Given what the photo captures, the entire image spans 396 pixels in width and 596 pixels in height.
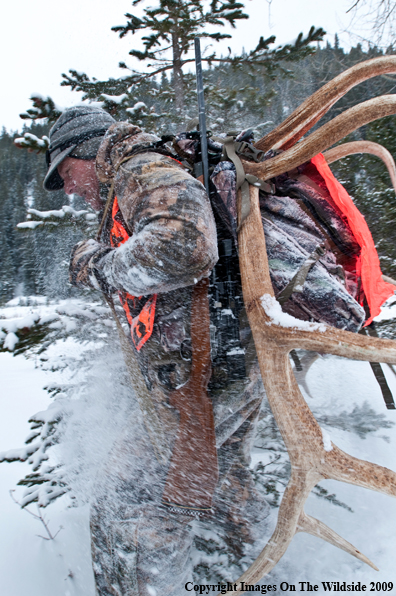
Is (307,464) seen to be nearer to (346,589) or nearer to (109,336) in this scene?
(346,589)

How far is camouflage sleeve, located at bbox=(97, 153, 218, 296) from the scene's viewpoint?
1355 millimetres

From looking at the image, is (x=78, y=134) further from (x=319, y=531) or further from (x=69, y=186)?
(x=319, y=531)

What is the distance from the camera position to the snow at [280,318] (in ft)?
4.53

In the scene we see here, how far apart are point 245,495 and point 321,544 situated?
24.2 inches

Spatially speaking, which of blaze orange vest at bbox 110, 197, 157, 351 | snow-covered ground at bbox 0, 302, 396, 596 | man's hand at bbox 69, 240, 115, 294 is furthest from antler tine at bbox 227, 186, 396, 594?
snow-covered ground at bbox 0, 302, 396, 596

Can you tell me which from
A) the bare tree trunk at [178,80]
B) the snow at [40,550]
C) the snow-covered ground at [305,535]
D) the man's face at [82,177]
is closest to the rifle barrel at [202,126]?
the man's face at [82,177]

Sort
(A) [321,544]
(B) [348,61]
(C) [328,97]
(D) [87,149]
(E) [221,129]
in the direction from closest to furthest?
(C) [328,97] → (D) [87,149] → (A) [321,544] → (B) [348,61] → (E) [221,129]

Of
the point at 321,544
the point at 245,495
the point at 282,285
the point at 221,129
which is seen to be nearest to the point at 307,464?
the point at 282,285

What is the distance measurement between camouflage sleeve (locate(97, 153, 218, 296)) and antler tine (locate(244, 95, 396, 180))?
1.41ft

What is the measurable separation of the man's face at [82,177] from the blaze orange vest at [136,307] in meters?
0.44

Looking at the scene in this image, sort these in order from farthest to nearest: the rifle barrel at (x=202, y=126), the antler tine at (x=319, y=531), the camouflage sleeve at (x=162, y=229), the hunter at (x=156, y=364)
→ the antler tine at (x=319, y=531)
the rifle barrel at (x=202, y=126)
the hunter at (x=156, y=364)
the camouflage sleeve at (x=162, y=229)

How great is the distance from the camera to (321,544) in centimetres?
238

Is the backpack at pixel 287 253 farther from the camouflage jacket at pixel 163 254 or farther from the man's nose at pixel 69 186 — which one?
the man's nose at pixel 69 186

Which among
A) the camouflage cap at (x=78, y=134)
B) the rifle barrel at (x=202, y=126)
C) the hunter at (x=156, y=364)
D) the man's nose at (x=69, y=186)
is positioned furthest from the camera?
the man's nose at (x=69, y=186)
